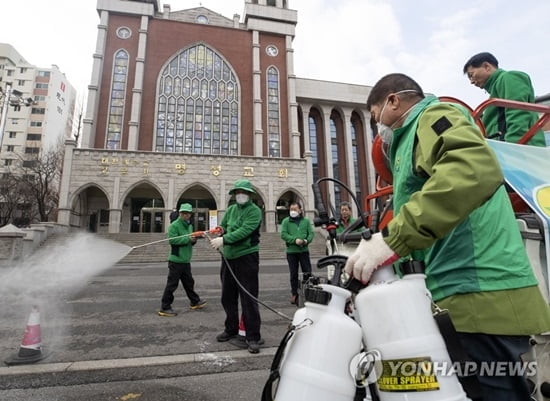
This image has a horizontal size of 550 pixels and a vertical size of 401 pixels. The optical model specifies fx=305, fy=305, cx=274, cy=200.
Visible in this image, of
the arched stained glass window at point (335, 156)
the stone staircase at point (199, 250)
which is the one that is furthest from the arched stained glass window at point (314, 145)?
the stone staircase at point (199, 250)

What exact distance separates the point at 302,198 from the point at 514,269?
25.8 meters

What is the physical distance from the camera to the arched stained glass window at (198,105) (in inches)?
1187

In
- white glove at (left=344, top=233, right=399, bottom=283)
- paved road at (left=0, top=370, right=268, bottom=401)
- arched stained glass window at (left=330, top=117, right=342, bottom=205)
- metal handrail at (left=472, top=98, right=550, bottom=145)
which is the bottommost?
paved road at (left=0, top=370, right=268, bottom=401)

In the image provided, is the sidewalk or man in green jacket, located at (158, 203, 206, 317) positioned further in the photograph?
man in green jacket, located at (158, 203, 206, 317)

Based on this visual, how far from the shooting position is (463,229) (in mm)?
1197

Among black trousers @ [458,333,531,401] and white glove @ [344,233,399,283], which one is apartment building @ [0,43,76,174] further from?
black trousers @ [458,333,531,401]

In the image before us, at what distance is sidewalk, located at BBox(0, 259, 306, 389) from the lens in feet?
9.97

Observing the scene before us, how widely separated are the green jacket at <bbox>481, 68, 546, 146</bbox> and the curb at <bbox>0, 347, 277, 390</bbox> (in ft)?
10.6

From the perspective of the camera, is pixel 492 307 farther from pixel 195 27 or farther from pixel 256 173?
pixel 195 27

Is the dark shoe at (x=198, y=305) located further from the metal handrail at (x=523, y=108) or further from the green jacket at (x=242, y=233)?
the metal handrail at (x=523, y=108)

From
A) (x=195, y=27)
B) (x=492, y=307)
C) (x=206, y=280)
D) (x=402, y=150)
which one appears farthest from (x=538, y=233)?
(x=195, y=27)

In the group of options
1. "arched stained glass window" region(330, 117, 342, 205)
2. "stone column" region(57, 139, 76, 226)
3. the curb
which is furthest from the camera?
"arched stained glass window" region(330, 117, 342, 205)

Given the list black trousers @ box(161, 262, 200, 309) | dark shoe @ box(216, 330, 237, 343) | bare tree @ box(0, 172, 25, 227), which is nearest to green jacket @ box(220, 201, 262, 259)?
dark shoe @ box(216, 330, 237, 343)

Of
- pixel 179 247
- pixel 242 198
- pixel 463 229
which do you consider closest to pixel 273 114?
pixel 179 247
